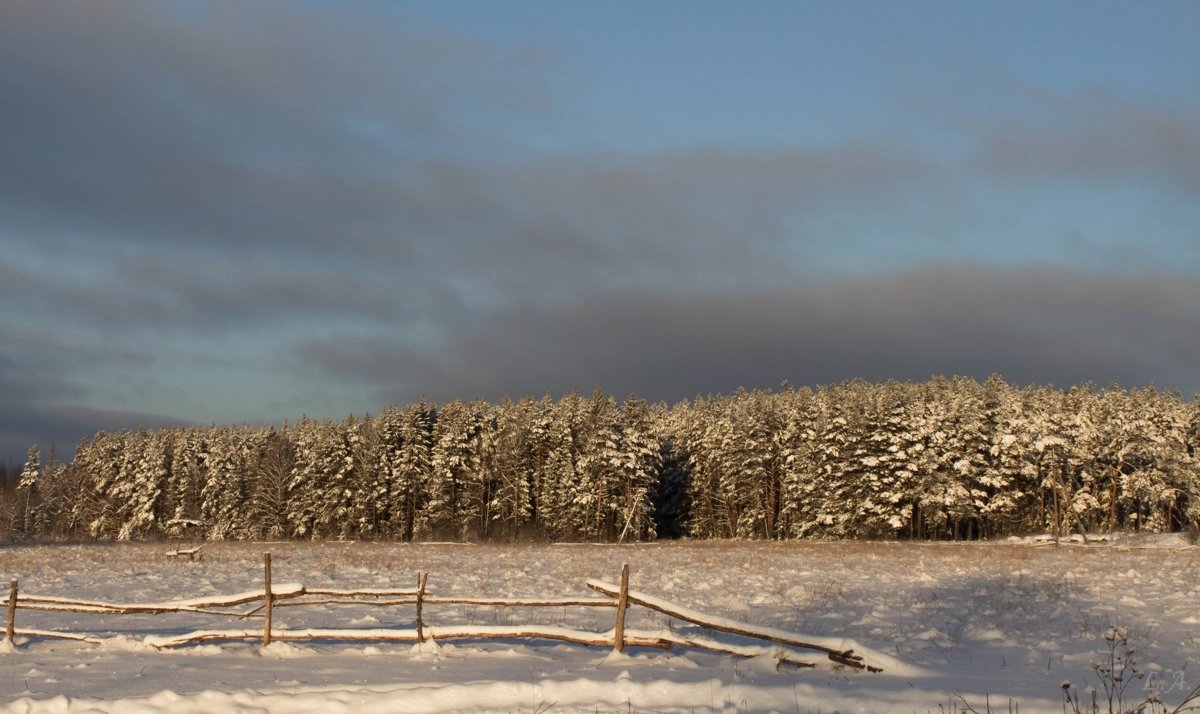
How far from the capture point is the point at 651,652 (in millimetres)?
16125

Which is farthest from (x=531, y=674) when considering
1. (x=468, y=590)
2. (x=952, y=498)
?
(x=952, y=498)

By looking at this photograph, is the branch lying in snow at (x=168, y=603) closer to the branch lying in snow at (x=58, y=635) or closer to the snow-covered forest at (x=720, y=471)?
the branch lying in snow at (x=58, y=635)

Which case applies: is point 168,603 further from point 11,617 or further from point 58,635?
point 11,617

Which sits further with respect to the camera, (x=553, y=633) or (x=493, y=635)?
(x=493, y=635)

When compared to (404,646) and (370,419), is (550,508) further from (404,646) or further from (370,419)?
(404,646)

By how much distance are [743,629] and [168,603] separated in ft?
35.2

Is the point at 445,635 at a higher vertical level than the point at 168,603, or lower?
lower

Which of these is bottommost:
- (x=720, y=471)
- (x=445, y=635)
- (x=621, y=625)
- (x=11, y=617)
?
(x=445, y=635)

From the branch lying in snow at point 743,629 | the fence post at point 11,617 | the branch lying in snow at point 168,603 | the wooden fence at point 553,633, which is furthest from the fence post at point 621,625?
the fence post at point 11,617

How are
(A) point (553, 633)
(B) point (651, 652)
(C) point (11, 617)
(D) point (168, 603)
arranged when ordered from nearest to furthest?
(A) point (553, 633) < (B) point (651, 652) < (C) point (11, 617) < (D) point (168, 603)

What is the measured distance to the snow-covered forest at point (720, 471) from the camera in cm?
7212

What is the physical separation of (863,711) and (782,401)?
7940cm

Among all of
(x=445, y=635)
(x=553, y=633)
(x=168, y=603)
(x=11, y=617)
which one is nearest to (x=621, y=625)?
(x=553, y=633)

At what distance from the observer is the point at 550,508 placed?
80.3 m
